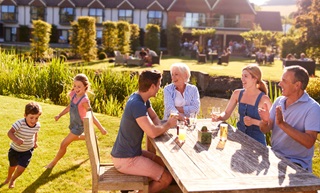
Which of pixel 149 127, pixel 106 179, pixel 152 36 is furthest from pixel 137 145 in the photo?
pixel 152 36

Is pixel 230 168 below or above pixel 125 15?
below

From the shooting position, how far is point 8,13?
1877 inches

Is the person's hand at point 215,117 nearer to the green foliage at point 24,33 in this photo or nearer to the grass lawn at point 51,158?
the grass lawn at point 51,158

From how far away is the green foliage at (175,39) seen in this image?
120 ft

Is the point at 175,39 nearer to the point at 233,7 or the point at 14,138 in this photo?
the point at 233,7

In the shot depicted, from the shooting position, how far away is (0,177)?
523 cm

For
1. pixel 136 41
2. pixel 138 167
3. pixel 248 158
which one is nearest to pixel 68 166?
pixel 138 167

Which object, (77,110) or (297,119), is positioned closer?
(297,119)

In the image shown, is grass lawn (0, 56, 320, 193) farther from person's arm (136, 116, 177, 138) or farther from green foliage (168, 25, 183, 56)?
green foliage (168, 25, 183, 56)

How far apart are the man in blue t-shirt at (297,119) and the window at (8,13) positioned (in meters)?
47.4

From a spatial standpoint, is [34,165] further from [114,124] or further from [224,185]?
[224,185]

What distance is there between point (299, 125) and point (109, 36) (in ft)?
88.9

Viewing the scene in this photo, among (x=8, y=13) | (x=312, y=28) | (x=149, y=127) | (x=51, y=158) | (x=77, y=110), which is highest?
(x=8, y=13)

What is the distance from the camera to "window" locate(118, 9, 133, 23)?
148 ft
